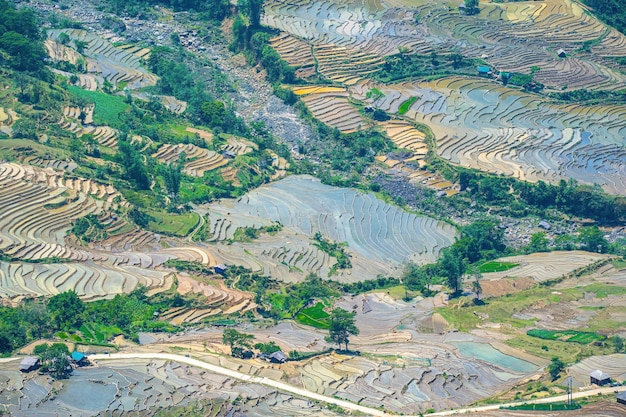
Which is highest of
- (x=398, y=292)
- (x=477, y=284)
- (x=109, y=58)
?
(x=109, y=58)

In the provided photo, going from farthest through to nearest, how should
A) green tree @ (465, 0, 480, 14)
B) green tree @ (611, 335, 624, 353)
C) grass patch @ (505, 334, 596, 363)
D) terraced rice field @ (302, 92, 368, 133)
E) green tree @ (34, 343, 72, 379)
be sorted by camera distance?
green tree @ (465, 0, 480, 14) < terraced rice field @ (302, 92, 368, 133) < green tree @ (611, 335, 624, 353) < grass patch @ (505, 334, 596, 363) < green tree @ (34, 343, 72, 379)

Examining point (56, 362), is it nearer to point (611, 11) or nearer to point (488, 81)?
point (488, 81)

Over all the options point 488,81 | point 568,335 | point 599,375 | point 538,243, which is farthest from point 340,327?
point 488,81

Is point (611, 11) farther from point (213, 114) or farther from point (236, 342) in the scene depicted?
point (236, 342)

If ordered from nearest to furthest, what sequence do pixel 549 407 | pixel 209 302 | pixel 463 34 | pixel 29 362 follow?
pixel 549 407
pixel 29 362
pixel 209 302
pixel 463 34

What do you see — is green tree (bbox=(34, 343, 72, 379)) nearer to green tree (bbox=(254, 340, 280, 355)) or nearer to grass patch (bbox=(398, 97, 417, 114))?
green tree (bbox=(254, 340, 280, 355))

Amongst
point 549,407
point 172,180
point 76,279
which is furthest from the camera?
point 172,180

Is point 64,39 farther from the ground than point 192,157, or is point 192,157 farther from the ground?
Answer: point 64,39

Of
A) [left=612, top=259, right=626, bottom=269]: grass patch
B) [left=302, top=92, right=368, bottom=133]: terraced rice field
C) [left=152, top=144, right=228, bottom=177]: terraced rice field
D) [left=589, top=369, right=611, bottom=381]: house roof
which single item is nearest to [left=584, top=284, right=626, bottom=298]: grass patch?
[left=612, top=259, right=626, bottom=269]: grass patch

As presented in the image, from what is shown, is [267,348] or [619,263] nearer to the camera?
[267,348]
